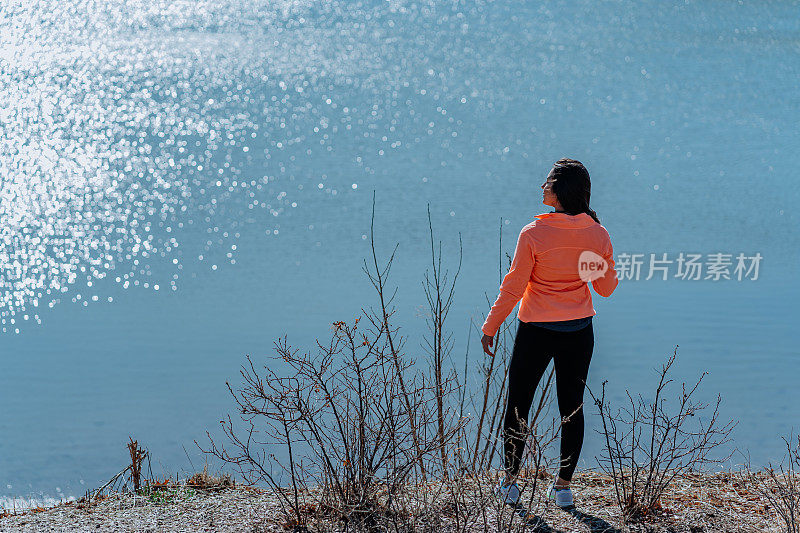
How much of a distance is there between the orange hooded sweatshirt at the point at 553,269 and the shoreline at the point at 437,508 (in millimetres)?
796

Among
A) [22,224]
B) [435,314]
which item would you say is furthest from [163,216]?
[435,314]

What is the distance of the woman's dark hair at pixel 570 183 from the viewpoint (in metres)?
3.74

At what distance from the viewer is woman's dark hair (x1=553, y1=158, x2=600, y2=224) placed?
12.3 ft

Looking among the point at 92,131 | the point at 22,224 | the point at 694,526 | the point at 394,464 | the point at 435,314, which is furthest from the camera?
the point at 92,131

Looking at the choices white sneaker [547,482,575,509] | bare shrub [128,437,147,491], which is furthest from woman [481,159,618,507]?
bare shrub [128,437,147,491]

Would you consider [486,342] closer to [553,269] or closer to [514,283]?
[514,283]

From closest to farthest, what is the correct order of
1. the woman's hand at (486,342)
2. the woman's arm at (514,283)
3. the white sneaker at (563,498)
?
1. the woman's arm at (514,283)
2. the woman's hand at (486,342)
3. the white sneaker at (563,498)

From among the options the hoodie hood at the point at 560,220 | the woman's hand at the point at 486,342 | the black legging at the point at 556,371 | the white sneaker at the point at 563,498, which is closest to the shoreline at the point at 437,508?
the white sneaker at the point at 563,498

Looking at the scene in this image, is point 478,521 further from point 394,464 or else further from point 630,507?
point 630,507

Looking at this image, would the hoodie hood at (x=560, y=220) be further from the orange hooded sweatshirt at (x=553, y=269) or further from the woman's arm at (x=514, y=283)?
the woman's arm at (x=514, y=283)

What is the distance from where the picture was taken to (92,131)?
2412 centimetres

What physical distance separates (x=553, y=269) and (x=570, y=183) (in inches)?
16.6

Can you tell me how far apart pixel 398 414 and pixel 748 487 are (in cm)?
237

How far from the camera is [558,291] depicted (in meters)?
3.77
